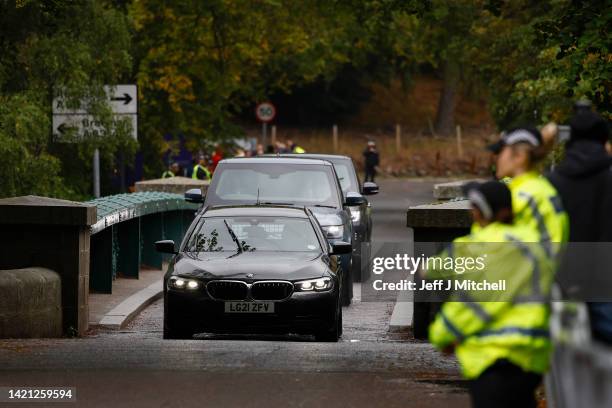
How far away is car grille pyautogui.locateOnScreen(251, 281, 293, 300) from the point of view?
14500 millimetres

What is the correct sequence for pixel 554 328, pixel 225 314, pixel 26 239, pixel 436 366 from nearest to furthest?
pixel 554 328, pixel 436 366, pixel 225 314, pixel 26 239

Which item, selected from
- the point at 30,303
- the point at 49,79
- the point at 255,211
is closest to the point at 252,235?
the point at 255,211

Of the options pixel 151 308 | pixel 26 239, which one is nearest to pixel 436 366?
pixel 26 239

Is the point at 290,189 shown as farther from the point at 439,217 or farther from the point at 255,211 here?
the point at 439,217

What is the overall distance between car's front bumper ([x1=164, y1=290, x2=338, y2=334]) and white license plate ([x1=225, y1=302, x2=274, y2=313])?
0.03 meters

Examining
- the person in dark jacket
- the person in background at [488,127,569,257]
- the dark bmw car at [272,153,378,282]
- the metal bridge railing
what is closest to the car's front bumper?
the metal bridge railing

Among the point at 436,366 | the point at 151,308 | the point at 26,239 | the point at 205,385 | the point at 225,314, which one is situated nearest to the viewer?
the point at 205,385

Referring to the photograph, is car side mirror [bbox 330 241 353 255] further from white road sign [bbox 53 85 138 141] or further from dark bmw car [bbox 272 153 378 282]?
white road sign [bbox 53 85 138 141]

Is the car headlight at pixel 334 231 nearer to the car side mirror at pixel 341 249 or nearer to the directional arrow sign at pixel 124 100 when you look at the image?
the car side mirror at pixel 341 249

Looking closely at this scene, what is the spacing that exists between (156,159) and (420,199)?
15228 mm

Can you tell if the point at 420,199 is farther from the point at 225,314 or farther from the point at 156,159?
the point at 225,314

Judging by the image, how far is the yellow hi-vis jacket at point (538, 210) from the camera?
6.31m

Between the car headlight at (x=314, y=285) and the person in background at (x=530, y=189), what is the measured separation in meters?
8.13

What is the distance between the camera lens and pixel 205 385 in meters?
10.6
